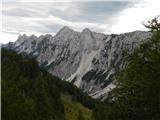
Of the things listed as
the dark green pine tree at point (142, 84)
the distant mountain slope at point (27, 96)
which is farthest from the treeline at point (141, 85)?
the distant mountain slope at point (27, 96)

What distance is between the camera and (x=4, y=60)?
654ft

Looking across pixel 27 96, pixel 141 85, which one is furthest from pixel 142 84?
pixel 27 96

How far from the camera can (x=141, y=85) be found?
26.7 metres

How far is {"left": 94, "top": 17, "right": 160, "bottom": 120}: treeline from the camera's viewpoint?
26.8m

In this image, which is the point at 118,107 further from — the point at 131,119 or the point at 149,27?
the point at 149,27

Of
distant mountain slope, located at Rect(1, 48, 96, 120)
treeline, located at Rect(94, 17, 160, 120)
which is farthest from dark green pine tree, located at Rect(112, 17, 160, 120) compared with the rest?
distant mountain slope, located at Rect(1, 48, 96, 120)

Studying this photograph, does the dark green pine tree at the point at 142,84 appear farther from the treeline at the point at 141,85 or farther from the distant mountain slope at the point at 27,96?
the distant mountain slope at the point at 27,96

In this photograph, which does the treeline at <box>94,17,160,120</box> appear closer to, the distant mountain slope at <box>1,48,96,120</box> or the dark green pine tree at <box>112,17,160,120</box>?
the dark green pine tree at <box>112,17,160,120</box>

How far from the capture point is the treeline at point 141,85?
26781mm

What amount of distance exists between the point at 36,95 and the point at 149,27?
290 ft

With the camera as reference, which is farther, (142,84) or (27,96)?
(27,96)

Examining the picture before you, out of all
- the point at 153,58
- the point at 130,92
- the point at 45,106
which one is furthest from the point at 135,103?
the point at 45,106

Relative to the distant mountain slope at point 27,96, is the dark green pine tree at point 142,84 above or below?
above

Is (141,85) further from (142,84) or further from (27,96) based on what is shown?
(27,96)
